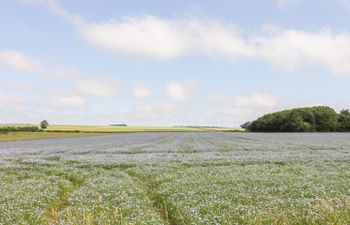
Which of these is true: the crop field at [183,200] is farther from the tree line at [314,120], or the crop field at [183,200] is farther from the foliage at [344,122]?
the foliage at [344,122]

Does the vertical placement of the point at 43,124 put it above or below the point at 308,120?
below

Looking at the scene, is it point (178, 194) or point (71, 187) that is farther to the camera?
point (71, 187)

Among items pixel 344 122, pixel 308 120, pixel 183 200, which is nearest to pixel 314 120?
pixel 308 120

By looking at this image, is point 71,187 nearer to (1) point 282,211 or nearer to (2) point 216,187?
(2) point 216,187

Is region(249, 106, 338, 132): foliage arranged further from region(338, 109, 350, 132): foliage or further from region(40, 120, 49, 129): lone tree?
region(40, 120, 49, 129): lone tree

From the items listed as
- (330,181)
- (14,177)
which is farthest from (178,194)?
(14,177)

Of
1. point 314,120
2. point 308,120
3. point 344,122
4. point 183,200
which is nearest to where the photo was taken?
point 183,200

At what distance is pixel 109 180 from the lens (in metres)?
17.6

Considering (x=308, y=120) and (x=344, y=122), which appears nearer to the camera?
(x=344, y=122)

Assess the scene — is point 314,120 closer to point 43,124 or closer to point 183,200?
point 43,124

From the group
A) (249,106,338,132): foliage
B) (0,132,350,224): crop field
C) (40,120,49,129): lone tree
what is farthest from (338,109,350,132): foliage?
(40,120,49,129): lone tree

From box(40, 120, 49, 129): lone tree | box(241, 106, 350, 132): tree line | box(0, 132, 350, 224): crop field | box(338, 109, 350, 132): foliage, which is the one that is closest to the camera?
box(0, 132, 350, 224): crop field

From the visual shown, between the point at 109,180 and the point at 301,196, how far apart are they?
36.5 ft

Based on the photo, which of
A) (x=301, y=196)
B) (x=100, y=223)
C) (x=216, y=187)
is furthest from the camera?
(x=216, y=187)
